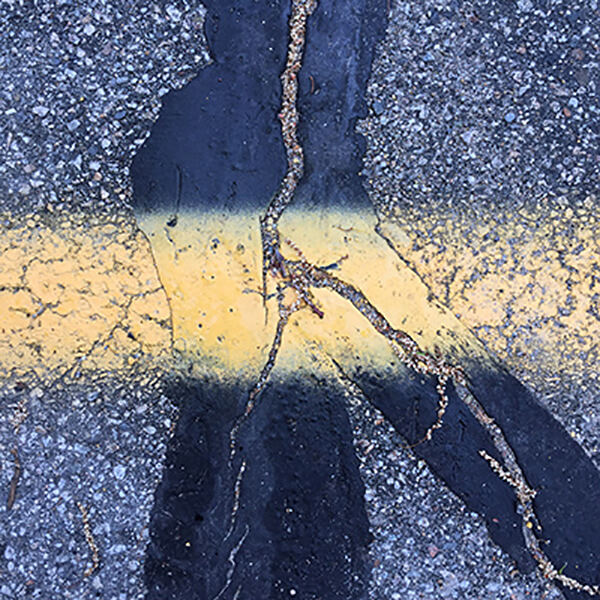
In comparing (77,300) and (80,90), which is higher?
(80,90)

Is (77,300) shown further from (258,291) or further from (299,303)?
(299,303)

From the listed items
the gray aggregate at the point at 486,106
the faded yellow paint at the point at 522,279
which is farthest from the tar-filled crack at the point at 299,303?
the gray aggregate at the point at 486,106

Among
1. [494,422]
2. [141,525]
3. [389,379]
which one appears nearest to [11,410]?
[141,525]

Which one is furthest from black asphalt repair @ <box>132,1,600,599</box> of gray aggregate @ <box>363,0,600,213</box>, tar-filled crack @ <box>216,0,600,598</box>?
gray aggregate @ <box>363,0,600,213</box>

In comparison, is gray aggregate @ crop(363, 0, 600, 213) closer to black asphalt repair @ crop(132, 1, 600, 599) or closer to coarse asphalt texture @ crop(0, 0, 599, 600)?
coarse asphalt texture @ crop(0, 0, 599, 600)

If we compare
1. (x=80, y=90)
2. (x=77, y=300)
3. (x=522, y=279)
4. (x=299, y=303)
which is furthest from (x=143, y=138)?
(x=522, y=279)

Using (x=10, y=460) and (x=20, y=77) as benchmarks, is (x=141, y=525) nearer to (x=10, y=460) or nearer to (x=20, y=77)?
(x=10, y=460)
